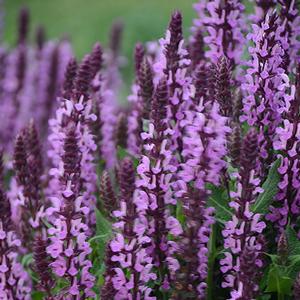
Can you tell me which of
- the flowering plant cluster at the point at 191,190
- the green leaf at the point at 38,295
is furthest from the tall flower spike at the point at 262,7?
the green leaf at the point at 38,295

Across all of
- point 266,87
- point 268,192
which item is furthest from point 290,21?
point 268,192

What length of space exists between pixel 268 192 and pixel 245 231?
151 mm

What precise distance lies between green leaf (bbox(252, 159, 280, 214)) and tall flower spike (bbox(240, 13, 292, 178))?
52 millimetres

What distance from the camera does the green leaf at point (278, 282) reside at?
1612 millimetres

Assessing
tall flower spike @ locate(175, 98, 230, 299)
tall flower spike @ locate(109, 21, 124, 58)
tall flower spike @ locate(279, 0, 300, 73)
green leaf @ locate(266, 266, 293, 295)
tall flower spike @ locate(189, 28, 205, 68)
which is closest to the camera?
tall flower spike @ locate(175, 98, 230, 299)

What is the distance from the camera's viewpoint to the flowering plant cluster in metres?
1.50

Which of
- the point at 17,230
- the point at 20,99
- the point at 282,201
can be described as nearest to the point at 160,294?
the point at 282,201

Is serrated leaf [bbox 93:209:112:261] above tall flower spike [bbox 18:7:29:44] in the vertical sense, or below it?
below

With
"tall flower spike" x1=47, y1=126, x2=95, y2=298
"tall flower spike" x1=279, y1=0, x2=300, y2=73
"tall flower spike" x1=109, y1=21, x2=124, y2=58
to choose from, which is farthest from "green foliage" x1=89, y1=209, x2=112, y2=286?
"tall flower spike" x1=109, y1=21, x2=124, y2=58

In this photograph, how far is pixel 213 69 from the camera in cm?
172

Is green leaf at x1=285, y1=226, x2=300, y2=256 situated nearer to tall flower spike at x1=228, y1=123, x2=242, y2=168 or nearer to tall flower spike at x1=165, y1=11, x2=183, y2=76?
tall flower spike at x1=228, y1=123, x2=242, y2=168

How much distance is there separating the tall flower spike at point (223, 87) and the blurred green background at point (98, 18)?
18.7ft

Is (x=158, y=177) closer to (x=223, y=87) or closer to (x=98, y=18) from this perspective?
(x=223, y=87)

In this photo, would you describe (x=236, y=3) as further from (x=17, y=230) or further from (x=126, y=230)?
(x=17, y=230)
